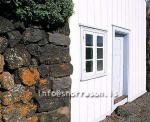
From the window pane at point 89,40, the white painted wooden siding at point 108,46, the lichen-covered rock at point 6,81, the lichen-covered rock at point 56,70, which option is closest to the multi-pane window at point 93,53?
the window pane at point 89,40

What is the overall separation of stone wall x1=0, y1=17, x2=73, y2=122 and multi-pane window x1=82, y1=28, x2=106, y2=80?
0.86 metres

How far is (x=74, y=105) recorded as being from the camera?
19.9ft

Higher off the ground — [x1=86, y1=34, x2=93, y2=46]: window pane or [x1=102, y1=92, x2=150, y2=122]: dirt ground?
[x1=86, y1=34, x2=93, y2=46]: window pane

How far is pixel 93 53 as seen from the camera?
268 inches

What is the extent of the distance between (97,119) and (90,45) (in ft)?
5.84

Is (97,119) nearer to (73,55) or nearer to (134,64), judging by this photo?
(73,55)

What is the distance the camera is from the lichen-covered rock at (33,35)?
4619 mm

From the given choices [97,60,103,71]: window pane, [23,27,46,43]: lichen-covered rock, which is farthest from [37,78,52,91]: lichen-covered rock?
[97,60,103,71]: window pane

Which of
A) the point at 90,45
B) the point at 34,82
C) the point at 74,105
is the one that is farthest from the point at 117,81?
the point at 34,82

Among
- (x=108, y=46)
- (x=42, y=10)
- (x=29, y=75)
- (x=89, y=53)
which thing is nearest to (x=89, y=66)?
(x=89, y=53)

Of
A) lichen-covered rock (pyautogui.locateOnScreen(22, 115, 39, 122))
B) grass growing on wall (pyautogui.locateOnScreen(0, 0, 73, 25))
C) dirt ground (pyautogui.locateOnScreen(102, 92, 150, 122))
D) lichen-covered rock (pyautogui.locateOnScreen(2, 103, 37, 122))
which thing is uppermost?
grass growing on wall (pyautogui.locateOnScreen(0, 0, 73, 25))

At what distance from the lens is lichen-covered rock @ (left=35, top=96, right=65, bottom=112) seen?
4866 millimetres

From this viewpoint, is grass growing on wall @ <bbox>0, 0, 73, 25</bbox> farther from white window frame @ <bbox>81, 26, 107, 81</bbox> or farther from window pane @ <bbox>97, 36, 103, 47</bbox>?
window pane @ <bbox>97, 36, 103, 47</bbox>

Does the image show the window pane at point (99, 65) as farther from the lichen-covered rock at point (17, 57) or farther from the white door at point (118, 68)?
the lichen-covered rock at point (17, 57)
